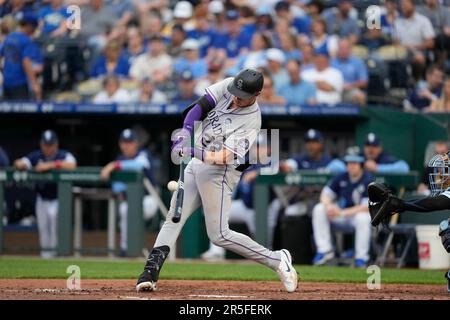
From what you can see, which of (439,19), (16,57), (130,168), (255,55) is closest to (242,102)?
(130,168)

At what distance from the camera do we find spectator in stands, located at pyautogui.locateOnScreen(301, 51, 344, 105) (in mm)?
13344

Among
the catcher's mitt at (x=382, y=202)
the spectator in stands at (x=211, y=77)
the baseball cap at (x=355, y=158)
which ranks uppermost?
the spectator in stands at (x=211, y=77)

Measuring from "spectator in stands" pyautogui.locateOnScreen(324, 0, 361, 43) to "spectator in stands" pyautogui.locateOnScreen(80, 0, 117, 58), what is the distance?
3261 millimetres

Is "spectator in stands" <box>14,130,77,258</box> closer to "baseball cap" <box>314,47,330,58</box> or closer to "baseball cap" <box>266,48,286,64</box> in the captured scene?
"baseball cap" <box>266,48,286,64</box>

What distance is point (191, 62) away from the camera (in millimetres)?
13969

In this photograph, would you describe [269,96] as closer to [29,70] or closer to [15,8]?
[29,70]

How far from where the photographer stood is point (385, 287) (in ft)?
27.7

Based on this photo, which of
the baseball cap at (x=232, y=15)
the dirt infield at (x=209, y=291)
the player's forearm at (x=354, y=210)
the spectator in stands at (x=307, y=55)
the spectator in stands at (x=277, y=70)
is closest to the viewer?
the dirt infield at (x=209, y=291)

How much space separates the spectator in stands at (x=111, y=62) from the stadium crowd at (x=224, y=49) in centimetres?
1

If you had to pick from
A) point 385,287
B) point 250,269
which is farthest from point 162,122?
point 385,287

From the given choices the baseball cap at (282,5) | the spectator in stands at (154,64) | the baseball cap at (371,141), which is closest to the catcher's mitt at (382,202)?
the baseball cap at (371,141)

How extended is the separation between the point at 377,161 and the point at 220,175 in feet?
17.8

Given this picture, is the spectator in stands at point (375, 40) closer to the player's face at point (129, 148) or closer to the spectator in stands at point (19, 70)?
the player's face at point (129, 148)

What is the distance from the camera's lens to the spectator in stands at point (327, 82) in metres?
13.3
